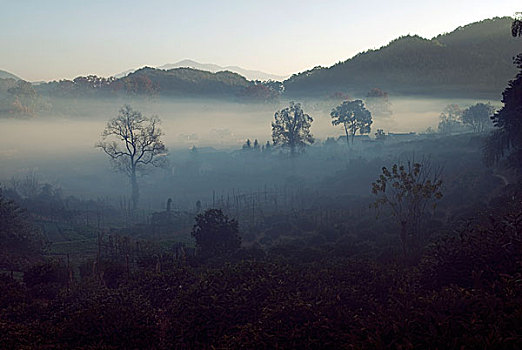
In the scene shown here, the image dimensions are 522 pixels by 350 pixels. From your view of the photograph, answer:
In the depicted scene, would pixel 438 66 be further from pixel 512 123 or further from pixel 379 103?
pixel 512 123

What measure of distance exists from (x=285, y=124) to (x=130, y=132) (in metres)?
24.0

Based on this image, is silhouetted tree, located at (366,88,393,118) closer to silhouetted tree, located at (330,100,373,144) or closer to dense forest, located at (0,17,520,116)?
dense forest, located at (0,17,520,116)

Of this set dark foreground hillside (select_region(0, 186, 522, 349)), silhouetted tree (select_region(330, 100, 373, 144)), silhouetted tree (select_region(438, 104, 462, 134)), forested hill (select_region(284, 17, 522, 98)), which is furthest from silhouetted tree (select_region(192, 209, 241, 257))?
silhouetted tree (select_region(438, 104, 462, 134))

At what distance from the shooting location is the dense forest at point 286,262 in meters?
8.84

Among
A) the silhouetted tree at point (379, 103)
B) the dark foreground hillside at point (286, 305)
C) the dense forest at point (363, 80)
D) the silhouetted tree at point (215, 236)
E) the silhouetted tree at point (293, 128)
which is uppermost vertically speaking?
the dense forest at point (363, 80)

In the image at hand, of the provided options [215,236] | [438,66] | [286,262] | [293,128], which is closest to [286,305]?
[286,262]

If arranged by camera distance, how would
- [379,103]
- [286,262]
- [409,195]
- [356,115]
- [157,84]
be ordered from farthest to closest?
[157,84], [379,103], [356,115], [409,195], [286,262]

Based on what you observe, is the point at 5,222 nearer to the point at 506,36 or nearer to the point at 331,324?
the point at 331,324

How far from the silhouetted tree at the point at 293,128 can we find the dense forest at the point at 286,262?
526 cm

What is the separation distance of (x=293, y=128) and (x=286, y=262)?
134ft

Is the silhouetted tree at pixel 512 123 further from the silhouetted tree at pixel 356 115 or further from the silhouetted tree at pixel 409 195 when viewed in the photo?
the silhouetted tree at pixel 356 115

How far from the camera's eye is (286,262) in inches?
718

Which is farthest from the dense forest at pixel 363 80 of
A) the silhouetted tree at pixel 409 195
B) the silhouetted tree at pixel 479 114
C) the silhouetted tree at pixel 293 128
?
the silhouetted tree at pixel 409 195

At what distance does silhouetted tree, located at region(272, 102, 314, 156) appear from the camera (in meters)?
57.5
